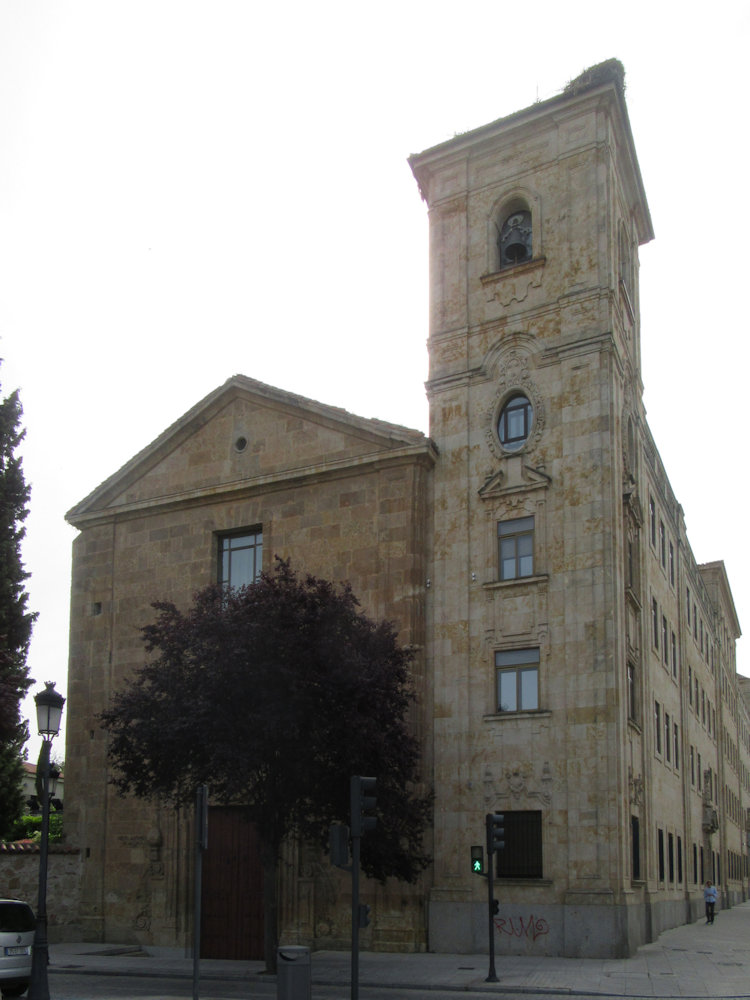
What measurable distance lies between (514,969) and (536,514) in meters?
10.1

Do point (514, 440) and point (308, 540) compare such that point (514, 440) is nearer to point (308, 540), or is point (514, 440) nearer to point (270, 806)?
point (308, 540)

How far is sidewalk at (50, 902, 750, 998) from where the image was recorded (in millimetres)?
19875

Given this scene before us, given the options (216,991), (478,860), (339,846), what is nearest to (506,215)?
(478,860)

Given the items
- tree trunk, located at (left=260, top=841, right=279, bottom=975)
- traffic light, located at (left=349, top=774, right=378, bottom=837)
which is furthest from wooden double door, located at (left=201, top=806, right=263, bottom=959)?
traffic light, located at (left=349, top=774, right=378, bottom=837)

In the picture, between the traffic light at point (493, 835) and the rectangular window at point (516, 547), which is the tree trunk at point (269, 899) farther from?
the rectangular window at point (516, 547)

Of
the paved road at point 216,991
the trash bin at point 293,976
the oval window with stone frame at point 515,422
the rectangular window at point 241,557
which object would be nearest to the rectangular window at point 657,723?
the oval window with stone frame at point 515,422

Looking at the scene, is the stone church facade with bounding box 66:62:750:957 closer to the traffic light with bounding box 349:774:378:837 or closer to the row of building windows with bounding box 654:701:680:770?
the row of building windows with bounding box 654:701:680:770

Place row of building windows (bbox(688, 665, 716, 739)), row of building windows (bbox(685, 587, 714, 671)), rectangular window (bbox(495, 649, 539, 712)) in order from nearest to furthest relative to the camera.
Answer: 1. rectangular window (bbox(495, 649, 539, 712))
2. row of building windows (bbox(688, 665, 716, 739))
3. row of building windows (bbox(685, 587, 714, 671))

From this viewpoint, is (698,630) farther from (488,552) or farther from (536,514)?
(536,514)

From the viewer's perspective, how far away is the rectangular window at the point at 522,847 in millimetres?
24938

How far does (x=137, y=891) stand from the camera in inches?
1151

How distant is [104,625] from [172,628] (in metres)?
8.96

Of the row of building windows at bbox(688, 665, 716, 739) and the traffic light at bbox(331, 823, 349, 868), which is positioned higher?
the row of building windows at bbox(688, 665, 716, 739)

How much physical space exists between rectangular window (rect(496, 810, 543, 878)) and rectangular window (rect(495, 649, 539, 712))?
2.42 meters
